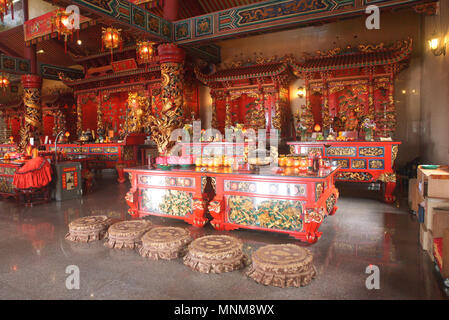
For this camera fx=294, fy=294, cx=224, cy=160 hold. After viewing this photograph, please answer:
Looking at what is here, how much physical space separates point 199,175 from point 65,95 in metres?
13.0

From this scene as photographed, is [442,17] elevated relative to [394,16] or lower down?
lower down

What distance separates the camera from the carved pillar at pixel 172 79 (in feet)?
22.4

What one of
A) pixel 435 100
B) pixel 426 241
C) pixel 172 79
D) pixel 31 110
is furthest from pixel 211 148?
pixel 31 110

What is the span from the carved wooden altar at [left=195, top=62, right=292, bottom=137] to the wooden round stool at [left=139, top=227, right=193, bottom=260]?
616 centimetres

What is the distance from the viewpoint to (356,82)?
25.4 ft

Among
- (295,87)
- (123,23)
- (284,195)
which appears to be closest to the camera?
(284,195)

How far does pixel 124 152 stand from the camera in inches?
336

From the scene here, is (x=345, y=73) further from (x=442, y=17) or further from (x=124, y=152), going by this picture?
(x=124, y=152)

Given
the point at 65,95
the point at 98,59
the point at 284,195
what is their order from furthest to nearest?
1. the point at 65,95
2. the point at 98,59
3. the point at 284,195

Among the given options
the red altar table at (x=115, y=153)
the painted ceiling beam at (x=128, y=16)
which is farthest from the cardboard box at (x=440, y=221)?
the red altar table at (x=115, y=153)

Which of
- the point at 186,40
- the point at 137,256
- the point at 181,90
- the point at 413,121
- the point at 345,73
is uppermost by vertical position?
the point at 186,40

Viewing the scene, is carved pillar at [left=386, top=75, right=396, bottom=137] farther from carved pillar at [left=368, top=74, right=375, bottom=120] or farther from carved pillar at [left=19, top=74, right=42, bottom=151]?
carved pillar at [left=19, top=74, right=42, bottom=151]

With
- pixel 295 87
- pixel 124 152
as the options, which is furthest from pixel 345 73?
pixel 124 152

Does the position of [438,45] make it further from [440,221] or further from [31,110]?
[31,110]
